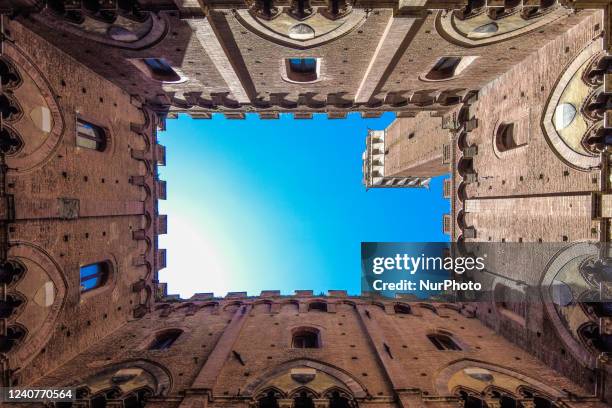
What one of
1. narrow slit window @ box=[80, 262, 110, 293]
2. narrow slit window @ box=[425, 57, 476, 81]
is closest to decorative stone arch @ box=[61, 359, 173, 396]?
narrow slit window @ box=[80, 262, 110, 293]

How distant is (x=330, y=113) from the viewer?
686 inches

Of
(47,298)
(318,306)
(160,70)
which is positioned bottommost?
(318,306)

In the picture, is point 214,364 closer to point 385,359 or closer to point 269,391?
point 269,391

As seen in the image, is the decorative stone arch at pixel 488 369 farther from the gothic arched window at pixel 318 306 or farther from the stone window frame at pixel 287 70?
the stone window frame at pixel 287 70

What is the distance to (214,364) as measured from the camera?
10125 mm

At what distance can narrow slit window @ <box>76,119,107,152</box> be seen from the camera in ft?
37.9

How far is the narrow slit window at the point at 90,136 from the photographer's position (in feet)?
37.9

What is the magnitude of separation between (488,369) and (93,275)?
576 inches

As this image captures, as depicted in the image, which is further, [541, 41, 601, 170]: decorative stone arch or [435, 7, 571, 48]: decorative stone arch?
[435, 7, 571, 48]: decorative stone arch

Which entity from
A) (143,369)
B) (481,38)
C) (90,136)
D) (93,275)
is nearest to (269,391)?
(143,369)

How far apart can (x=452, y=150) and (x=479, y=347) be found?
364 inches

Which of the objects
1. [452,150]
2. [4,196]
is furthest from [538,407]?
[4,196]

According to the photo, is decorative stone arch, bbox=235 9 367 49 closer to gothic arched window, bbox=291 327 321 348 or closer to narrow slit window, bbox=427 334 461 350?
gothic arched window, bbox=291 327 321 348

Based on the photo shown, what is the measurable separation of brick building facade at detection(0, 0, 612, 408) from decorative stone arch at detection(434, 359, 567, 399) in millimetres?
69
